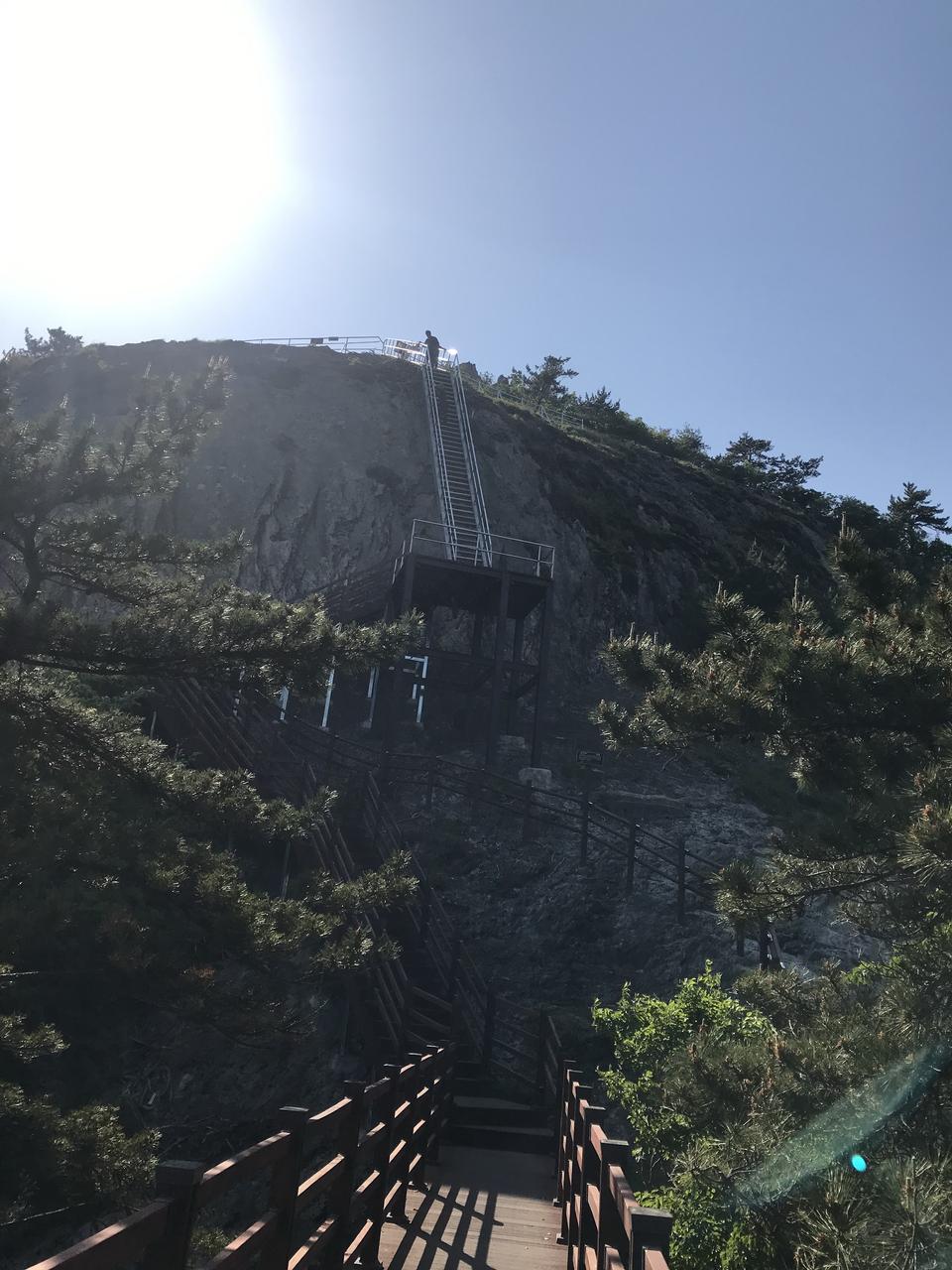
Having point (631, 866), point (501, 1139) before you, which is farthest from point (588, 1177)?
point (631, 866)

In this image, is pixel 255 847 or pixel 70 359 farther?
pixel 70 359

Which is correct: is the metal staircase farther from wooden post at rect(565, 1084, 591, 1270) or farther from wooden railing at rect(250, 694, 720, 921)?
wooden post at rect(565, 1084, 591, 1270)

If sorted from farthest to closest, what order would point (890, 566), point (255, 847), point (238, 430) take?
point (238, 430) → point (255, 847) → point (890, 566)

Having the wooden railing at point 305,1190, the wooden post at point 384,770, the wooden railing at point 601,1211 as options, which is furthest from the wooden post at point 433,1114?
the wooden post at point 384,770

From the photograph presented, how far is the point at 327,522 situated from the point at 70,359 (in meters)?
13.3

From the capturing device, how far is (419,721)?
78.6 ft

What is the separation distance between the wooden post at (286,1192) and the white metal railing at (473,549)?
16587mm

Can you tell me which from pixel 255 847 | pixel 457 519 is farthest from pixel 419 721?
pixel 255 847

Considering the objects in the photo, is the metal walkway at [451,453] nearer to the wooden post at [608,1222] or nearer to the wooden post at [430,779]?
the wooden post at [430,779]

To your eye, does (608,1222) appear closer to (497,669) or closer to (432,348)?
(497,669)

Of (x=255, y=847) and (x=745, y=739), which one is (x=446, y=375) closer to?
(x=255, y=847)

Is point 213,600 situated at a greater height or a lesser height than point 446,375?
lesser

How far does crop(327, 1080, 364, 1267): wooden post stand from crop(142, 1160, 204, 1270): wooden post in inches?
90.9

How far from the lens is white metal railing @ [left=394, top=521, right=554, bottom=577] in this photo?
21469 mm
